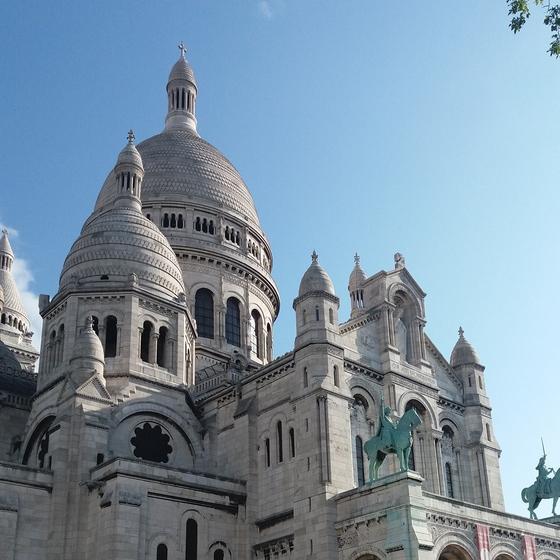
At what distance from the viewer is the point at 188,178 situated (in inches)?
2682

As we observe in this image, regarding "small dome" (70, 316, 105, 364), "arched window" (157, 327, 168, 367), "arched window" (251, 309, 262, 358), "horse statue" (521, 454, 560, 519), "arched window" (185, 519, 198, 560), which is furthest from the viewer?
"arched window" (251, 309, 262, 358)

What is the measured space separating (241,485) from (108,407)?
310 inches

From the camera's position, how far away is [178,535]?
41.6m

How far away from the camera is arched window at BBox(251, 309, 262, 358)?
6500 cm

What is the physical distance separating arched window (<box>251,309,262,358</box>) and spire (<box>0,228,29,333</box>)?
2308cm

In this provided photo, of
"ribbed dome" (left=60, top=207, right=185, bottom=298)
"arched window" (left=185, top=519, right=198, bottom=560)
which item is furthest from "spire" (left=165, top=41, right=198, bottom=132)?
"arched window" (left=185, top=519, right=198, bottom=560)

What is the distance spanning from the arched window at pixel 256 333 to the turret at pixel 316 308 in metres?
18.2

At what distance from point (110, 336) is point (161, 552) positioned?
13566 millimetres

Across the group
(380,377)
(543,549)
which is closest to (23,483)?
(380,377)

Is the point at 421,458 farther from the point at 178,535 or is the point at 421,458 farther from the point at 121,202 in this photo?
the point at 121,202

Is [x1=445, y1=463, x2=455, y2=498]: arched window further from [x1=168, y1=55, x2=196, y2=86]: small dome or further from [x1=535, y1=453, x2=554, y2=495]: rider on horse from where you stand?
[x1=168, y1=55, x2=196, y2=86]: small dome

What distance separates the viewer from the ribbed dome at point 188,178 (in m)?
66.9

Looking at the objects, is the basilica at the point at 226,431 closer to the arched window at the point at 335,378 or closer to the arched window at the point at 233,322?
the arched window at the point at 335,378

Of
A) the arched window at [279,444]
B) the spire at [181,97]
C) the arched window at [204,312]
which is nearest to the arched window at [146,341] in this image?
the arched window at [279,444]
